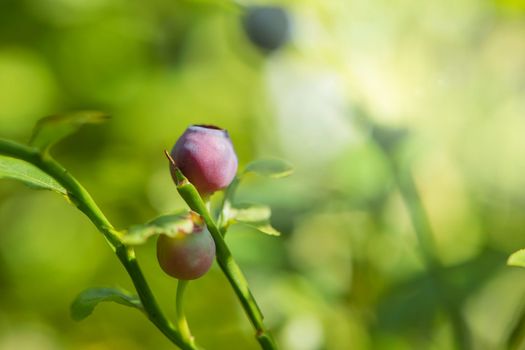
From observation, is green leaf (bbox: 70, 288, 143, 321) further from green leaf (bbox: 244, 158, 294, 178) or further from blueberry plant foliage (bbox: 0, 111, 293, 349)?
green leaf (bbox: 244, 158, 294, 178)

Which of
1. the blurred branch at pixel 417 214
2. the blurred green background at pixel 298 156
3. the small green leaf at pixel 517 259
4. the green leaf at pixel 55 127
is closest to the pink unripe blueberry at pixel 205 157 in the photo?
the green leaf at pixel 55 127

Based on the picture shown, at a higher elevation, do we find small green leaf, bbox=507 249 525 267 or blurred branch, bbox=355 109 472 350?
small green leaf, bbox=507 249 525 267

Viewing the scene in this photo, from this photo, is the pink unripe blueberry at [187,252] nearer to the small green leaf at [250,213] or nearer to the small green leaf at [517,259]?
the small green leaf at [250,213]

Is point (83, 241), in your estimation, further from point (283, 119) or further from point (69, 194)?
point (69, 194)

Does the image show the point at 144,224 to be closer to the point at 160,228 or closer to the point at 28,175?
the point at 160,228

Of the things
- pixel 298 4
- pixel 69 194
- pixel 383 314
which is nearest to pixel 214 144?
pixel 69 194

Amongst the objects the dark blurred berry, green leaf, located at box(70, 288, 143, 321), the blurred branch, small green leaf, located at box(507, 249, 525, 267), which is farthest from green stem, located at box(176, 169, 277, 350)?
the dark blurred berry

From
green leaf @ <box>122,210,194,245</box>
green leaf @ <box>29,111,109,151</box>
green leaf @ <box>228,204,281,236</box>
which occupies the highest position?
green leaf @ <box>29,111,109,151</box>
